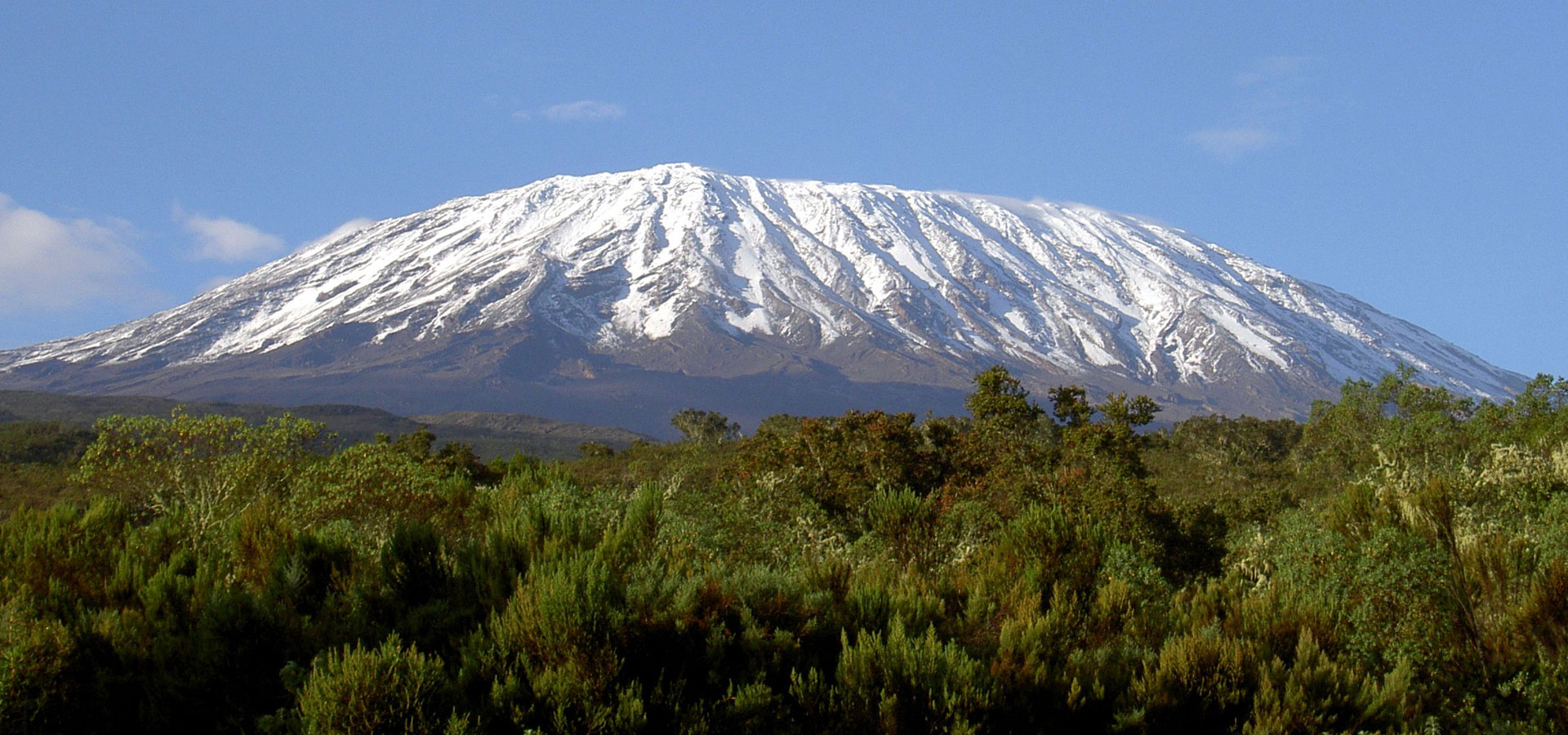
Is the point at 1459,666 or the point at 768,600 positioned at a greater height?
the point at 768,600

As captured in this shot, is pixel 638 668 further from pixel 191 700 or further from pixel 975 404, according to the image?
pixel 975 404

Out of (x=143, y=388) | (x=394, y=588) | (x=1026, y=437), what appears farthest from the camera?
(x=143, y=388)

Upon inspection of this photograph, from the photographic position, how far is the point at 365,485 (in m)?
14.6

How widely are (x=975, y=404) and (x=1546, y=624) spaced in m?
16.4

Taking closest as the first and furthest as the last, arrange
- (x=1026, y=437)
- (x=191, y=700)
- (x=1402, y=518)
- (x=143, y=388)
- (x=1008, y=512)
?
(x=191, y=700) → (x=1402, y=518) → (x=1008, y=512) → (x=1026, y=437) → (x=143, y=388)

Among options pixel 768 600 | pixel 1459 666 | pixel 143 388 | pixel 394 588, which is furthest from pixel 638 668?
pixel 143 388

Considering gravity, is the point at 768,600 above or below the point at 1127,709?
above

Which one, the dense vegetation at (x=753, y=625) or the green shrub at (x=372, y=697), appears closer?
the green shrub at (x=372, y=697)

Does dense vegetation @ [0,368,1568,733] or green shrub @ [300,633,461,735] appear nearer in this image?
green shrub @ [300,633,461,735]

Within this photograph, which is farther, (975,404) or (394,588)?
(975,404)

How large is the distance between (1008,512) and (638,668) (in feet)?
33.8

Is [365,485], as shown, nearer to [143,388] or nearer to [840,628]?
[840,628]

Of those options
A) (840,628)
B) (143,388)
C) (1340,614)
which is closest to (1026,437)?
(1340,614)

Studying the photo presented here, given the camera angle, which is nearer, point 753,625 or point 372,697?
point 372,697
